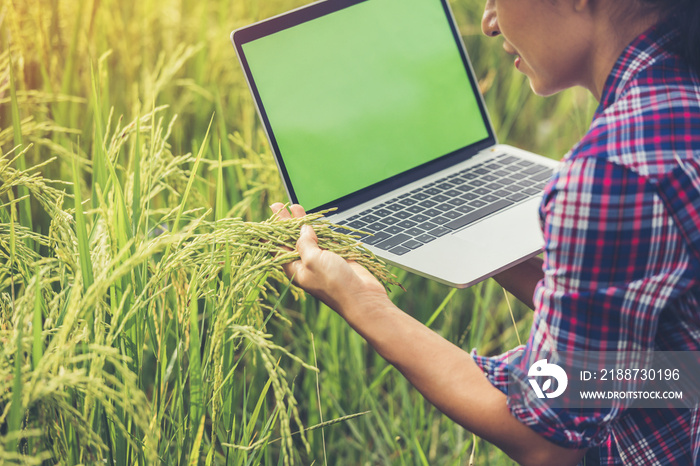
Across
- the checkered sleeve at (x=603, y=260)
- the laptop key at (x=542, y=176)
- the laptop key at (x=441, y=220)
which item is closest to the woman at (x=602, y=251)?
the checkered sleeve at (x=603, y=260)

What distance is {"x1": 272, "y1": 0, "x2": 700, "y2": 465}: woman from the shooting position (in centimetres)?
84

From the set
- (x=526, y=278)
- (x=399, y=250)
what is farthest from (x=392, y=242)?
(x=526, y=278)

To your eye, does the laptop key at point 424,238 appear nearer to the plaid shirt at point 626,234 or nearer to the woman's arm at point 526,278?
the woman's arm at point 526,278

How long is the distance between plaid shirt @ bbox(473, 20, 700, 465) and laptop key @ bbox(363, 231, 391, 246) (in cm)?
49

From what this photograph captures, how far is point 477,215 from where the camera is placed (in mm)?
1457

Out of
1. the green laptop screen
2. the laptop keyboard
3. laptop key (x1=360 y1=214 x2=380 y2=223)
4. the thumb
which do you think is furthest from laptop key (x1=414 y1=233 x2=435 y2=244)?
the thumb

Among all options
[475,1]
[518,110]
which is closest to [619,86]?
[518,110]

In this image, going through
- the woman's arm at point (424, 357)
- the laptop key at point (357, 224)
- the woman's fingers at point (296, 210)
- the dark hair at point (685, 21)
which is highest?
the dark hair at point (685, 21)

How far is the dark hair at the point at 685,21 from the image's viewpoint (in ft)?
2.93

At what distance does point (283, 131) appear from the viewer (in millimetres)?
1442

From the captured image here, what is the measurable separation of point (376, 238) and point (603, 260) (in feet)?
1.93

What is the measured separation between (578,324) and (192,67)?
5.87ft

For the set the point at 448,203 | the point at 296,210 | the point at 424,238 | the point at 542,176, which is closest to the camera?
the point at 296,210

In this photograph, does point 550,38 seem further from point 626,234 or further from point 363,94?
point 363,94
